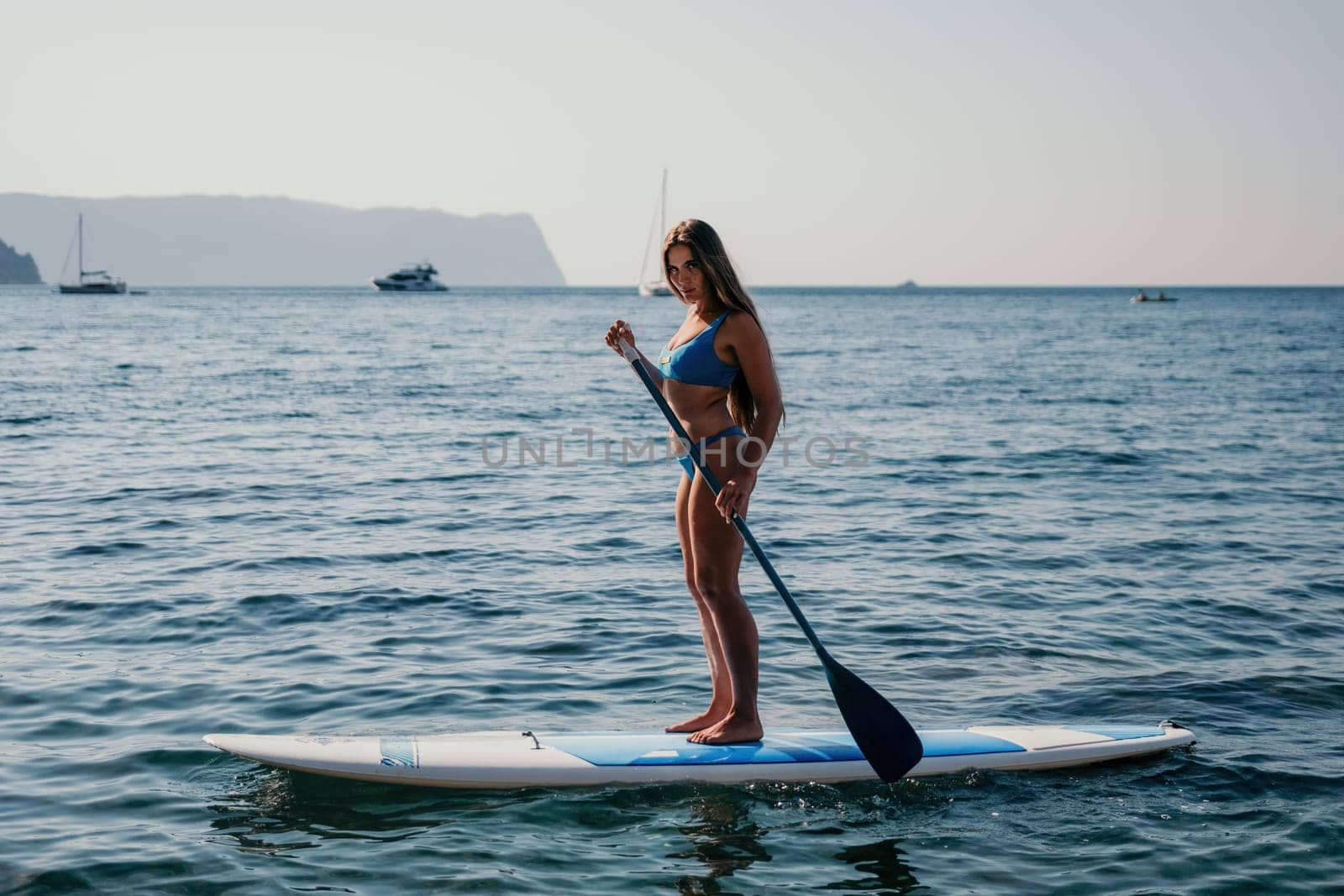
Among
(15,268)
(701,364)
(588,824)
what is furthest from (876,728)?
(15,268)

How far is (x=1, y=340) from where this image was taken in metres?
42.1

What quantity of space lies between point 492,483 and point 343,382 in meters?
14.8

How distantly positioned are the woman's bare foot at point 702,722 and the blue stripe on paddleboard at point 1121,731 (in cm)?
174

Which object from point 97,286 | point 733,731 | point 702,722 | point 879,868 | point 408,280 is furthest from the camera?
point 408,280

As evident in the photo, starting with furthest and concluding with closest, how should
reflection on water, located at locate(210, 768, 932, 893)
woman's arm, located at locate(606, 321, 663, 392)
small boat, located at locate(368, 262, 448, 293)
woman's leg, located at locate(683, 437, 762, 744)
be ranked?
small boat, located at locate(368, 262, 448, 293) < woman's arm, located at locate(606, 321, 663, 392) < woman's leg, located at locate(683, 437, 762, 744) < reflection on water, located at locate(210, 768, 932, 893)

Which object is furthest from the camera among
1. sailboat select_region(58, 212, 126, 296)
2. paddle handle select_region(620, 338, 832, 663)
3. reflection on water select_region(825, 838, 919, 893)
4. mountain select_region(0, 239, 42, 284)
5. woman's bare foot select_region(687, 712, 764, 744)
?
mountain select_region(0, 239, 42, 284)

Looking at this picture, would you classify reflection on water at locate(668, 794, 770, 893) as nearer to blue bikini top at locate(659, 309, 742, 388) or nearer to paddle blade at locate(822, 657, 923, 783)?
paddle blade at locate(822, 657, 923, 783)

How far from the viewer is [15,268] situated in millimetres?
171750

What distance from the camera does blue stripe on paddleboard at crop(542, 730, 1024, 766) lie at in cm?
530

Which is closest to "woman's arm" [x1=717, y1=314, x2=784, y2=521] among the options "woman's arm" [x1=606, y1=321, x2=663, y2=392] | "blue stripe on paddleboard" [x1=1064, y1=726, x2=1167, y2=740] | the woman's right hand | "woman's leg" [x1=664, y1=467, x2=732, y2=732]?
"woman's leg" [x1=664, y1=467, x2=732, y2=732]

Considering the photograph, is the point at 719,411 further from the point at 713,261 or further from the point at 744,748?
the point at 744,748

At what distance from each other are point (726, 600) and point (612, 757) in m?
0.92

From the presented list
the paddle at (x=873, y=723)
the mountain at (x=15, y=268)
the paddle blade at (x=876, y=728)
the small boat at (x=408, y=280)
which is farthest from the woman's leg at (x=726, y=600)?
the mountain at (x=15, y=268)

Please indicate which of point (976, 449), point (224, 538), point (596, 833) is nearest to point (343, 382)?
point (976, 449)
